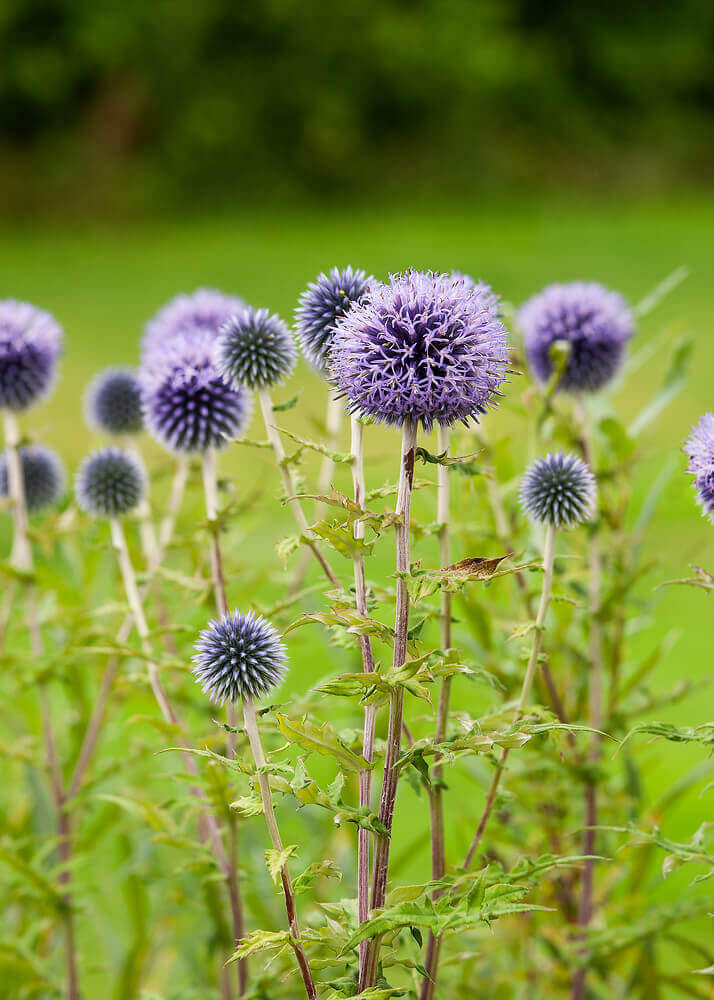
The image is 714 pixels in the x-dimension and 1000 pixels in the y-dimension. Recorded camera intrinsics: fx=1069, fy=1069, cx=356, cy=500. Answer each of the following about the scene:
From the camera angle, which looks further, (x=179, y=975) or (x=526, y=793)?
(x=179, y=975)

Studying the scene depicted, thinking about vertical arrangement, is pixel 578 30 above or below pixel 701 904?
above

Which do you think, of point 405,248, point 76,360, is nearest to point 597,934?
point 76,360

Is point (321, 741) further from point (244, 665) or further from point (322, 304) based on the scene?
point (322, 304)

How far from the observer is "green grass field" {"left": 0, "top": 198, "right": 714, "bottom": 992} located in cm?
532

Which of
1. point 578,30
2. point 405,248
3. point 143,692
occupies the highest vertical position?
point 578,30

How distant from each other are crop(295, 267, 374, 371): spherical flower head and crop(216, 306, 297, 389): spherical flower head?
3 centimetres

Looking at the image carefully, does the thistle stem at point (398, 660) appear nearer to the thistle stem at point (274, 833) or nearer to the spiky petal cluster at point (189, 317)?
the thistle stem at point (274, 833)

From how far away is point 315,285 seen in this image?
1456 mm

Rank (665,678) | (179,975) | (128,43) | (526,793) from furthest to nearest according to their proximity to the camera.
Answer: (128,43) → (665,678) → (179,975) → (526,793)

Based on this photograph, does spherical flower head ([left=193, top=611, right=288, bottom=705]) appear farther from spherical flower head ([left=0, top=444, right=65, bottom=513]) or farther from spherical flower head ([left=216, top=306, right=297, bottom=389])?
spherical flower head ([left=0, top=444, right=65, bottom=513])

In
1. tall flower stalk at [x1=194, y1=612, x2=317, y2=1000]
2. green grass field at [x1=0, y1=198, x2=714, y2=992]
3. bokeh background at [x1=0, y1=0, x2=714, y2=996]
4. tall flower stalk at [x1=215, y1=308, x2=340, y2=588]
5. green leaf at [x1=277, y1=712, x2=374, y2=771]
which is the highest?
bokeh background at [x1=0, y1=0, x2=714, y2=996]

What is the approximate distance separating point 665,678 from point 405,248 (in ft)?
31.9

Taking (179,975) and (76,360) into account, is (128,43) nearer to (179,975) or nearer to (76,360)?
(76,360)

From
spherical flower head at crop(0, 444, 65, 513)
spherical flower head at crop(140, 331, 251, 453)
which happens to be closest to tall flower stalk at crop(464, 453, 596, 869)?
spherical flower head at crop(140, 331, 251, 453)
